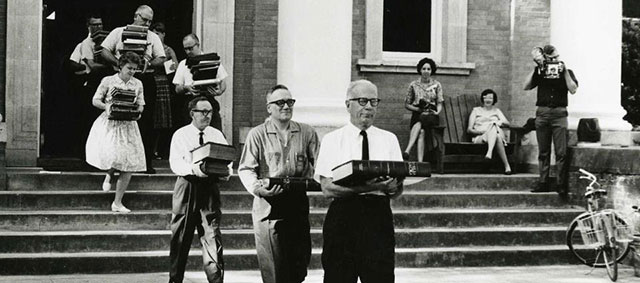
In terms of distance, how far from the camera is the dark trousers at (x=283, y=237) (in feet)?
26.5

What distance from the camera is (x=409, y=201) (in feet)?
43.4

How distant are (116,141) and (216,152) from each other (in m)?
3.10

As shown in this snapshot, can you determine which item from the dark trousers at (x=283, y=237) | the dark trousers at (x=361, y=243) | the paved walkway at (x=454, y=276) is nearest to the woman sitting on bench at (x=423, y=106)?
the paved walkway at (x=454, y=276)

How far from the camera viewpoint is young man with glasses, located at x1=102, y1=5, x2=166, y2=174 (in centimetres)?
1248

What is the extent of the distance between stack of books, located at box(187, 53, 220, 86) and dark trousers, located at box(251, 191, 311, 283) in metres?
4.63

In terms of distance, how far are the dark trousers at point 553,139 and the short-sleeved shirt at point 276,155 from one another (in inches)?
250

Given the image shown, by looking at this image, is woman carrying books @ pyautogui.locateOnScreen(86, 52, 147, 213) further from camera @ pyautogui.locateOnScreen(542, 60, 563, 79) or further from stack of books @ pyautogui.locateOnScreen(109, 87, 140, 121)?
camera @ pyautogui.locateOnScreen(542, 60, 563, 79)

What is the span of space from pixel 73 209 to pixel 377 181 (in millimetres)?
5992

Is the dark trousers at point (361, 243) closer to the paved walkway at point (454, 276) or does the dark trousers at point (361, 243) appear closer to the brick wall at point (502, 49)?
the paved walkway at point (454, 276)

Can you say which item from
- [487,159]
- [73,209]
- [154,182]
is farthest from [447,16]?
[73,209]

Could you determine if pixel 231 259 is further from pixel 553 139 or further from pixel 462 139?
pixel 462 139

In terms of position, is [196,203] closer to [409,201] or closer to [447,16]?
[409,201]

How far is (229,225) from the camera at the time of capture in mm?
12188

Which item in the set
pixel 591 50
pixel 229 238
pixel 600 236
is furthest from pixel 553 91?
pixel 229 238
